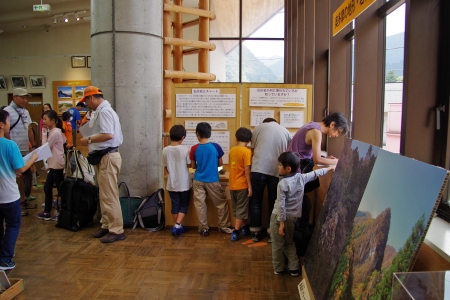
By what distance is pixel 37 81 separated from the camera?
1144 centimetres

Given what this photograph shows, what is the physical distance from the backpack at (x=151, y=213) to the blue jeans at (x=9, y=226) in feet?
4.41

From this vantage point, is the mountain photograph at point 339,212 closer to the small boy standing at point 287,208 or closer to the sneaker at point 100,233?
the small boy standing at point 287,208

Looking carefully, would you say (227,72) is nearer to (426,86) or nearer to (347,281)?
(426,86)

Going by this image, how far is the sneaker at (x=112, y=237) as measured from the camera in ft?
12.4

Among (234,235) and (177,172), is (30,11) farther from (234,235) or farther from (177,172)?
(234,235)

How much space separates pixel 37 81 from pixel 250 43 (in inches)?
264

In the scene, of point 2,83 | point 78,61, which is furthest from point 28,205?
point 2,83

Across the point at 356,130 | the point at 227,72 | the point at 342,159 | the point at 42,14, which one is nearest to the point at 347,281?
the point at 342,159

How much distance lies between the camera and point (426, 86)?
6.89ft

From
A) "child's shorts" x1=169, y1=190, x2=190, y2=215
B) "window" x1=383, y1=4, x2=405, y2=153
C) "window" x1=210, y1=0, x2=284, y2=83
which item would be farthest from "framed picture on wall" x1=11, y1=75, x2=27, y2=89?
"window" x1=383, y1=4, x2=405, y2=153

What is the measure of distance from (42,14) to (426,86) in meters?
9.98

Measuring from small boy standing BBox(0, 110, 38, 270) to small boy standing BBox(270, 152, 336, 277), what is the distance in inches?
81.6

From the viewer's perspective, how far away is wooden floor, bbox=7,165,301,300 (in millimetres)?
2738

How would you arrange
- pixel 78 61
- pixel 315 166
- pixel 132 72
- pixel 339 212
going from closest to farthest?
pixel 339 212
pixel 315 166
pixel 132 72
pixel 78 61
